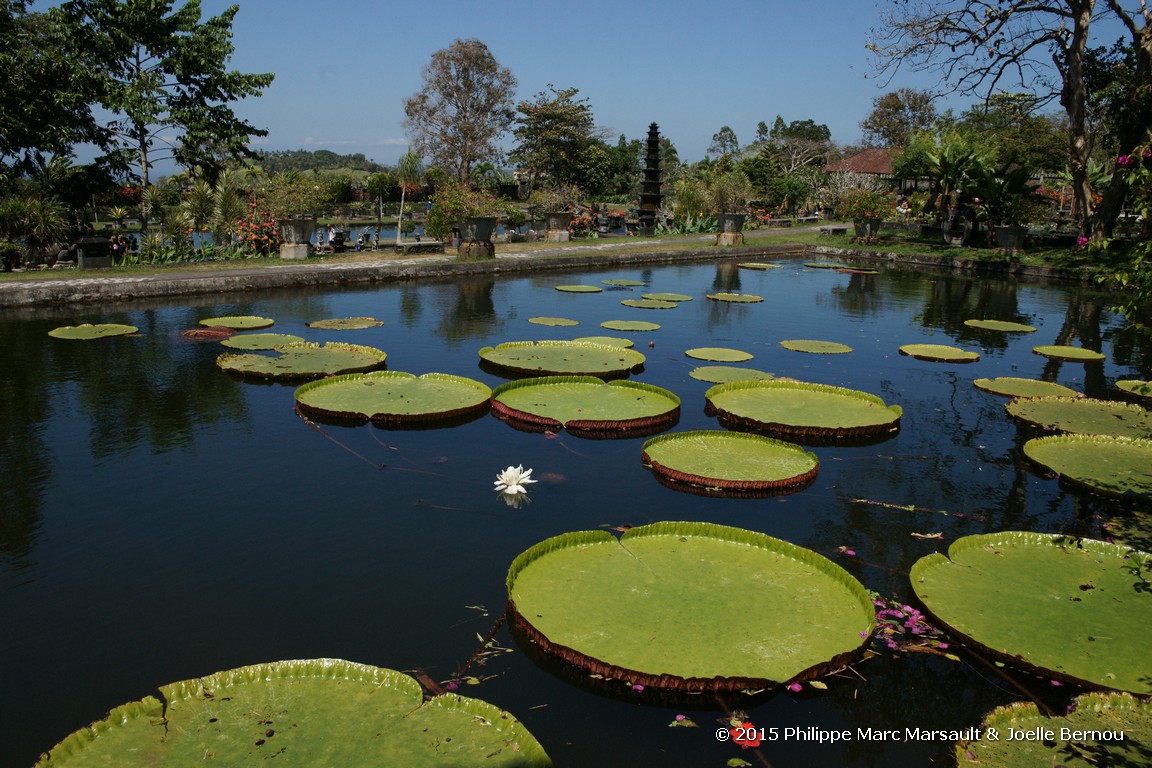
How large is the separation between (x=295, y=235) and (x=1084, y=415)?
13.3 m

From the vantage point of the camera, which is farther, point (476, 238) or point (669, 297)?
point (476, 238)

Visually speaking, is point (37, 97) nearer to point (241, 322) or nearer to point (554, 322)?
point (241, 322)

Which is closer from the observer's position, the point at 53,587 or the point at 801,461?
the point at 53,587

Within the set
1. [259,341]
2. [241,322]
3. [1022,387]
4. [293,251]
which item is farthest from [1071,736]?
[293,251]

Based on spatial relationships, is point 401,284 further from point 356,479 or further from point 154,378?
point 356,479

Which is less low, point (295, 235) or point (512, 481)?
point (295, 235)

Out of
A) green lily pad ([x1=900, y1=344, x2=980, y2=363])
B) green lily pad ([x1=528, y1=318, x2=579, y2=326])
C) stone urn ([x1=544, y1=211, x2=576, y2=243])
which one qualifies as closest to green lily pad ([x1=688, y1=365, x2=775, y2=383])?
green lily pad ([x1=900, y1=344, x2=980, y2=363])

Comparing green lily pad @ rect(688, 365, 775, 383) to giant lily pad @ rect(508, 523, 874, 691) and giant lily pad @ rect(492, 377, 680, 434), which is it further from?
giant lily pad @ rect(508, 523, 874, 691)

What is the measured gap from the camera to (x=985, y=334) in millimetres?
10102

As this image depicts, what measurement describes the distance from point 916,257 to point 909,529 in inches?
645

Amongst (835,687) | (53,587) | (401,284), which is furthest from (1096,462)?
(401,284)

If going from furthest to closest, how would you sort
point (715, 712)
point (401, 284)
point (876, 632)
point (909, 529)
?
point (401, 284) < point (909, 529) < point (876, 632) < point (715, 712)

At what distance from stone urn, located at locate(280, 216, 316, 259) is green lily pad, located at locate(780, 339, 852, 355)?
393 inches

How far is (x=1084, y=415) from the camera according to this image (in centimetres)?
614
